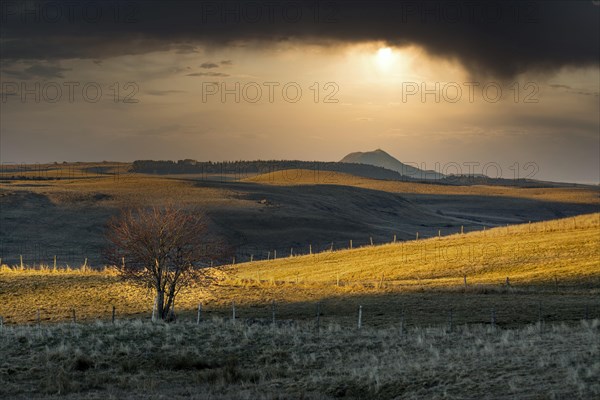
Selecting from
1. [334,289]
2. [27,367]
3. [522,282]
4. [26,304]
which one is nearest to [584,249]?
[522,282]

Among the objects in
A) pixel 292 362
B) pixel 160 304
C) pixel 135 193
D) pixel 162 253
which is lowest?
pixel 160 304

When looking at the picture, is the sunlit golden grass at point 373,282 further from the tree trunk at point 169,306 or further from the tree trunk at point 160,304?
the tree trunk at point 160,304

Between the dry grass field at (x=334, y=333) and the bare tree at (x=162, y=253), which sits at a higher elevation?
the bare tree at (x=162, y=253)

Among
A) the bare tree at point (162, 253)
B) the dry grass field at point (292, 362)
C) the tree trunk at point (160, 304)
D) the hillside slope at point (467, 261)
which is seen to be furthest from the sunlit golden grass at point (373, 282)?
the dry grass field at point (292, 362)

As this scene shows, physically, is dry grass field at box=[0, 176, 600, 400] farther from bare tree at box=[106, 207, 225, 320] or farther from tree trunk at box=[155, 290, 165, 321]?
bare tree at box=[106, 207, 225, 320]

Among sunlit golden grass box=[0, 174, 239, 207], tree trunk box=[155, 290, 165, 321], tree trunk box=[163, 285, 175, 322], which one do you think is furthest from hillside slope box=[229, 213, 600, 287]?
sunlit golden grass box=[0, 174, 239, 207]

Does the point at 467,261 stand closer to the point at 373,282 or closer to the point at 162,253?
the point at 373,282

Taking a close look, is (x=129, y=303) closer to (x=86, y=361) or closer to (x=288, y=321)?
(x=288, y=321)

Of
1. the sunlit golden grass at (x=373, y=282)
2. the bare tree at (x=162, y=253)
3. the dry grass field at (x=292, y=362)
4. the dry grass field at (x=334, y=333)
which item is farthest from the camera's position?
the sunlit golden grass at (x=373, y=282)

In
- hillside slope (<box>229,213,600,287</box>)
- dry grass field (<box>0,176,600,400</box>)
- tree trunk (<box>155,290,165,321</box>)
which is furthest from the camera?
hillside slope (<box>229,213,600,287</box>)

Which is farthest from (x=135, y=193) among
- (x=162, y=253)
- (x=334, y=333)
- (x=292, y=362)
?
(x=292, y=362)

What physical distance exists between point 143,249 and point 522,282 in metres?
27.0

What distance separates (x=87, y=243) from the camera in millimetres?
98062

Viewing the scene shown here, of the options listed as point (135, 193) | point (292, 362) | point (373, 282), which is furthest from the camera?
point (135, 193)
